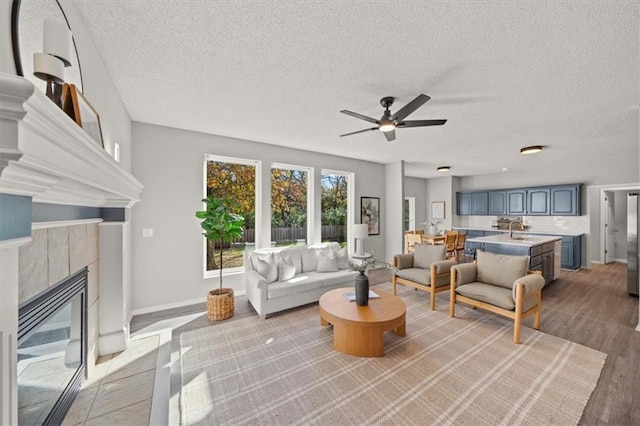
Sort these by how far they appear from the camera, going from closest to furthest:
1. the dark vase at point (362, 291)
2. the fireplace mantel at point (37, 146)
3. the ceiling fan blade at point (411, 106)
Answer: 1. the fireplace mantel at point (37, 146)
2. the ceiling fan blade at point (411, 106)
3. the dark vase at point (362, 291)

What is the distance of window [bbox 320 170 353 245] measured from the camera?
5391 mm

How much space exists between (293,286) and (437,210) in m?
6.78

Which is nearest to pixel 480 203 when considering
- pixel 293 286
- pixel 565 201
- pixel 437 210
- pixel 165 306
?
pixel 437 210

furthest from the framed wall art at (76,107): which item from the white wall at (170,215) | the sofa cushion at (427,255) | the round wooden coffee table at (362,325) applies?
the sofa cushion at (427,255)

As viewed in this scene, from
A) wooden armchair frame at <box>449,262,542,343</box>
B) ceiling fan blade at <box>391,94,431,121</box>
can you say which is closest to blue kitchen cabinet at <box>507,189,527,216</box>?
wooden armchair frame at <box>449,262,542,343</box>

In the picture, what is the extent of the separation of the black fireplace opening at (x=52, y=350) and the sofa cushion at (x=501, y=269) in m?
4.19

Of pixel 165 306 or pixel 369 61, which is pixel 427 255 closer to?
pixel 369 61

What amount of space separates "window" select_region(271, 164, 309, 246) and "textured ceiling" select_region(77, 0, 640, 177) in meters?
1.25

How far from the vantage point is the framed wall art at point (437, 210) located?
8453mm

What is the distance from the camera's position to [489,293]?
9.77ft

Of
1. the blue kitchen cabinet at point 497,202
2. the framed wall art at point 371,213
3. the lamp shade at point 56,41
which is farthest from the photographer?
the blue kitchen cabinet at point 497,202

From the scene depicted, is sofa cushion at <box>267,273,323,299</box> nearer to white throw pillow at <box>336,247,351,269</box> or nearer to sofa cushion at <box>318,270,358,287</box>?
sofa cushion at <box>318,270,358,287</box>

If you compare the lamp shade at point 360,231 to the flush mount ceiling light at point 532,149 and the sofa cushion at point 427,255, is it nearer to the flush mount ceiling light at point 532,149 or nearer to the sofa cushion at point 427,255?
the sofa cushion at point 427,255

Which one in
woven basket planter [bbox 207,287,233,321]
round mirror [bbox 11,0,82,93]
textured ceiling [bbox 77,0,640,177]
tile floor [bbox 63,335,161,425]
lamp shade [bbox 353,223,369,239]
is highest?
textured ceiling [bbox 77,0,640,177]
